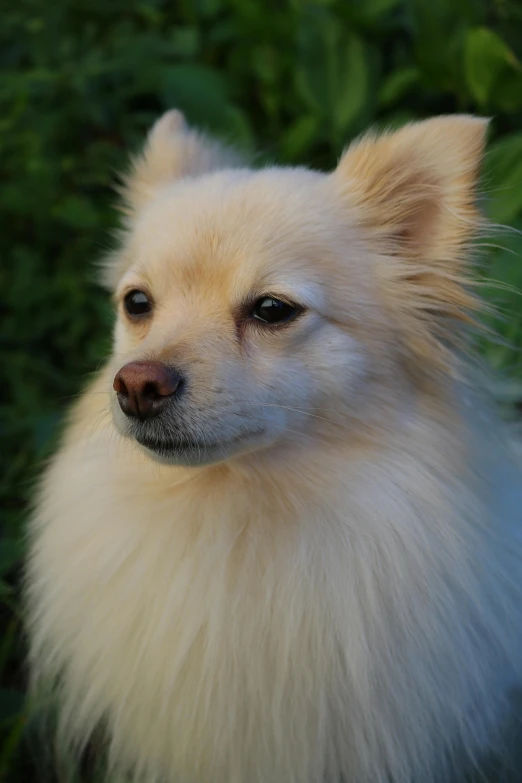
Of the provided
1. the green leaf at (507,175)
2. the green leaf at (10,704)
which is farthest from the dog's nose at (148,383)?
the green leaf at (507,175)

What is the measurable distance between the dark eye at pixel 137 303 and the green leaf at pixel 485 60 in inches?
79.0

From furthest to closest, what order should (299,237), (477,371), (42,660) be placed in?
(42,660) < (477,371) < (299,237)

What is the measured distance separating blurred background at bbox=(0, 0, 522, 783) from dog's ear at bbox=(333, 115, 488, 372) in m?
1.55

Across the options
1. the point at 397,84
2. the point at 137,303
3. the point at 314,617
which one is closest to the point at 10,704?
the point at 314,617

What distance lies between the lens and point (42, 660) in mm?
1931

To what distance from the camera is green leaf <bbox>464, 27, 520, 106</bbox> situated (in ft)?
9.70

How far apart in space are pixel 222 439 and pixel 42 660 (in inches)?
34.7

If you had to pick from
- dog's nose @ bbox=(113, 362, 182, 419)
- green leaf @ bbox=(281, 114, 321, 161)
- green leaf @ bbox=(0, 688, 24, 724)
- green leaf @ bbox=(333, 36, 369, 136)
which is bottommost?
green leaf @ bbox=(0, 688, 24, 724)

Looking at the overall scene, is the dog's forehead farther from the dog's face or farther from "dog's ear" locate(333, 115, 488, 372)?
"dog's ear" locate(333, 115, 488, 372)

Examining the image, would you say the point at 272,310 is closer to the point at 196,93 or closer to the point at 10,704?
the point at 10,704

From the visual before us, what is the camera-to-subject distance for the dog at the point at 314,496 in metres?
1.53

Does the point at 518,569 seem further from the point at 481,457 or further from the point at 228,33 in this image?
the point at 228,33

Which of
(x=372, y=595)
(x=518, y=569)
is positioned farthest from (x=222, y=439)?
(x=518, y=569)

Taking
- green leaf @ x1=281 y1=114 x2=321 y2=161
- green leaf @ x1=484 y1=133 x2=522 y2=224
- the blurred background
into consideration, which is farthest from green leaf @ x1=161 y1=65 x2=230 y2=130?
green leaf @ x1=484 y1=133 x2=522 y2=224
